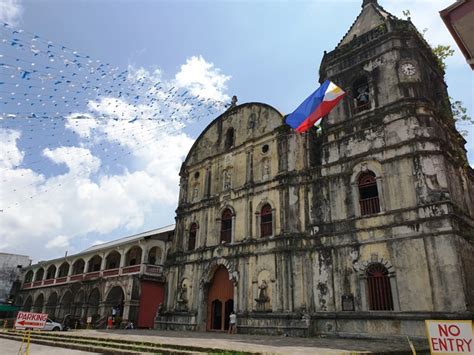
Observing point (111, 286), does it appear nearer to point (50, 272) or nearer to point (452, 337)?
point (50, 272)

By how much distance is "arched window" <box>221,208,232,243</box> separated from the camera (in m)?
21.1

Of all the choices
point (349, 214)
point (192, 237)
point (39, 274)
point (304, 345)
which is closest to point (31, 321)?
point (304, 345)

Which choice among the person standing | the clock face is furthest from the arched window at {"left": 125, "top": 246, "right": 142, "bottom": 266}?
the clock face

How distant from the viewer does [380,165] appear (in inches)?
610

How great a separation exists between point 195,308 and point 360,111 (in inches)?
547

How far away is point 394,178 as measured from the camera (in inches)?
587

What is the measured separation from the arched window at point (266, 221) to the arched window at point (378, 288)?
569 cm

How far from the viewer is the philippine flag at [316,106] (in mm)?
15516

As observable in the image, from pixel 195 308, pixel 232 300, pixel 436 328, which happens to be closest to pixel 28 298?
pixel 195 308

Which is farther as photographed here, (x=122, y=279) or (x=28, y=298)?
(x=28, y=298)

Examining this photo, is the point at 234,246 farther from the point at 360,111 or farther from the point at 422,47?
the point at 422,47

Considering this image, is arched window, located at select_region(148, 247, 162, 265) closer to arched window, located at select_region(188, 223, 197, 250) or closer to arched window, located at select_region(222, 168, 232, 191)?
arched window, located at select_region(188, 223, 197, 250)

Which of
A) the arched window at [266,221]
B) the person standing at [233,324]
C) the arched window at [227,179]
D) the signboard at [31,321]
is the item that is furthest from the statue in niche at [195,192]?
the signboard at [31,321]

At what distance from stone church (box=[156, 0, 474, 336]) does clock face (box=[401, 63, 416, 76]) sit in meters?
0.12
